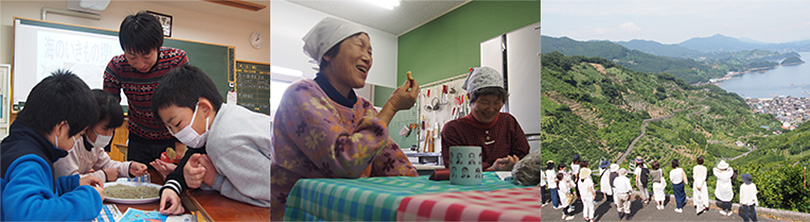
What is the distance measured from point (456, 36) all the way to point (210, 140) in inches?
39.3

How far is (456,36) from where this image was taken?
0.74 metres

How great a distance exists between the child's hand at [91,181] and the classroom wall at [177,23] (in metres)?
0.42

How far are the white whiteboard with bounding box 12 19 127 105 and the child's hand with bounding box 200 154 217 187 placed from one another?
12.7 inches

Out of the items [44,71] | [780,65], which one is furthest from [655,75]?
[44,71]

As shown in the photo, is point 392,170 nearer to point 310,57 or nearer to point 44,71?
point 310,57

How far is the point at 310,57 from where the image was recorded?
2.93 feet

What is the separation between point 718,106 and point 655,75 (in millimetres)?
843

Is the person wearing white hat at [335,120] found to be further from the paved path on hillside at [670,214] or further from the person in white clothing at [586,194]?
the paved path on hillside at [670,214]

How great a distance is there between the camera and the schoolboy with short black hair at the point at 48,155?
107 centimetres

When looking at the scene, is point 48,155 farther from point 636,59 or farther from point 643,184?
point 636,59

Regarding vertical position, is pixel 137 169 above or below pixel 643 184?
above

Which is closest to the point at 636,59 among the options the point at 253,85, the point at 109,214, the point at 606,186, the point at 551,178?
the point at 606,186

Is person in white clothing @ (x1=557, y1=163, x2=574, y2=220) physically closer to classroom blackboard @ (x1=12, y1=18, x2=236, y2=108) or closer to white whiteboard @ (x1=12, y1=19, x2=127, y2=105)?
classroom blackboard @ (x1=12, y1=18, x2=236, y2=108)

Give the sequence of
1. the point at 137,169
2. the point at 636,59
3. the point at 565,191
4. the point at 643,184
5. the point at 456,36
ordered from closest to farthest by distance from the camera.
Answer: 1. the point at 456,36
2. the point at 137,169
3. the point at 565,191
4. the point at 643,184
5. the point at 636,59
